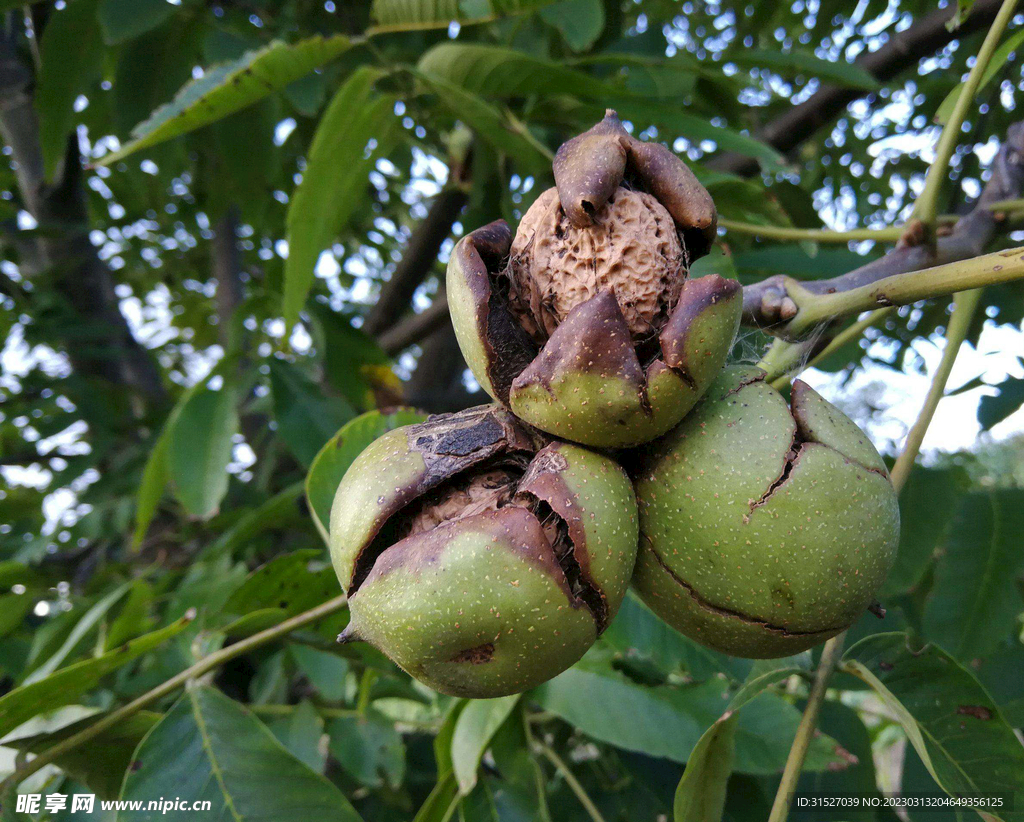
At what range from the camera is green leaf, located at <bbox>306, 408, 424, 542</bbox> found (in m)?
1.57

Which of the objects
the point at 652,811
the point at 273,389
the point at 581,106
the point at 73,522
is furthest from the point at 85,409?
the point at 652,811

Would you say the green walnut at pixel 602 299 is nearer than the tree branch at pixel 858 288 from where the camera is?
Yes

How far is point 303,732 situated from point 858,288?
1799 millimetres

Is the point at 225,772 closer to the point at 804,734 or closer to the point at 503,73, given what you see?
the point at 804,734

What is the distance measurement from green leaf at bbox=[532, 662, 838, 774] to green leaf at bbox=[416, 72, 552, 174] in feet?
4.42

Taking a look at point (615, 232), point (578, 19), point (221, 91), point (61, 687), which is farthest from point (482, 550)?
point (578, 19)

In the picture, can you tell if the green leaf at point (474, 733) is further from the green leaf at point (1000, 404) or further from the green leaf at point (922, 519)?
the green leaf at point (1000, 404)

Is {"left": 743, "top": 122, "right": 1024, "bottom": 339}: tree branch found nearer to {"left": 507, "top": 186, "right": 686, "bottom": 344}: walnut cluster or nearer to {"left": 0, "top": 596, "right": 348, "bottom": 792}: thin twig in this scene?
{"left": 507, "top": 186, "right": 686, "bottom": 344}: walnut cluster

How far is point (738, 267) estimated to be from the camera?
2.13m

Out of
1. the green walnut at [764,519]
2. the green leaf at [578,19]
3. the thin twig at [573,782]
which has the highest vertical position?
the green leaf at [578,19]

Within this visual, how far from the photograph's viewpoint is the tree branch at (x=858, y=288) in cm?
104

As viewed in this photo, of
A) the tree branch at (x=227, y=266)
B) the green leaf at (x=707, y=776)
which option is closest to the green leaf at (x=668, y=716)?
the green leaf at (x=707, y=776)

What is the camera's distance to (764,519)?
971 millimetres

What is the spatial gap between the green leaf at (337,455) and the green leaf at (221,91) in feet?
2.44
